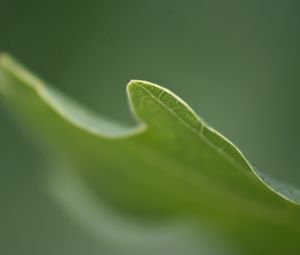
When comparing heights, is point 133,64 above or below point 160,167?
above

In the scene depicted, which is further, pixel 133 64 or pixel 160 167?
pixel 133 64

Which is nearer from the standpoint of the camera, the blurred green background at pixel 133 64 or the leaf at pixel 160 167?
the leaf at pixel 160 167

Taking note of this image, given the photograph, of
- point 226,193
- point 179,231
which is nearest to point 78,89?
point 179,231

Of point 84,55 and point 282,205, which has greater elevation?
point 84,55

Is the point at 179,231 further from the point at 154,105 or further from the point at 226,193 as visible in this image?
the point at 154,105

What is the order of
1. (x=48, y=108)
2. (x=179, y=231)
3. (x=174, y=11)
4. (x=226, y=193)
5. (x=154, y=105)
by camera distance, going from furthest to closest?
(x=174, y=11), (x=179, y=231), (x=48, y=108), (x=226, y=193), (x=154, y=105)
